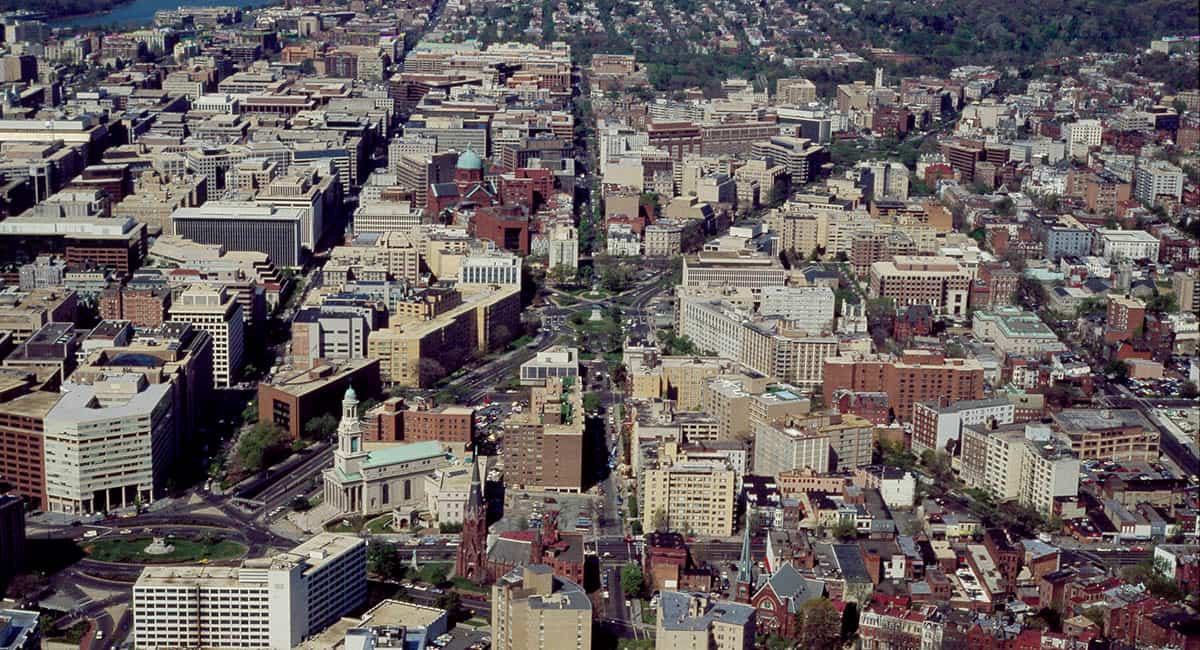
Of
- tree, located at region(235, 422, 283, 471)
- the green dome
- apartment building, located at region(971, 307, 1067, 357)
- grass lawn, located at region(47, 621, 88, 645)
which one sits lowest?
grass lawn, located at region(47, 621, 88, 645)

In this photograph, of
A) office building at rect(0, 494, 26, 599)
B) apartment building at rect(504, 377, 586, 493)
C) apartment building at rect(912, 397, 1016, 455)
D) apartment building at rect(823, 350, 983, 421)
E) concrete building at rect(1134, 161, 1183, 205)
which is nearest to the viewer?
office building at rect(0, 494, 26, 599)

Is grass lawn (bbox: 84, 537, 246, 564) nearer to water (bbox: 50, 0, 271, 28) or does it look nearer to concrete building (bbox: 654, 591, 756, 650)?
concrete building (bbox: 654, 591, 756, 650)

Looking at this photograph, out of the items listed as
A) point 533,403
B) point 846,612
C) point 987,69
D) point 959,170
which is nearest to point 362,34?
point 987,69

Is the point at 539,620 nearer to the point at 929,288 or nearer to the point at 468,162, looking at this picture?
the point at 929,288

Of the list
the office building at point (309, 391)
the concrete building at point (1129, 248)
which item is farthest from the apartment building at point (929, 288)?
the office building at point (309, 391)

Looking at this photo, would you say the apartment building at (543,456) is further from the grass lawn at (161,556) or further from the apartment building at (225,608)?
the apartment building at (225,608)

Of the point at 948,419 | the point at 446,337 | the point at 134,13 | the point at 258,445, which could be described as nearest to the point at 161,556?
the point at 258,445

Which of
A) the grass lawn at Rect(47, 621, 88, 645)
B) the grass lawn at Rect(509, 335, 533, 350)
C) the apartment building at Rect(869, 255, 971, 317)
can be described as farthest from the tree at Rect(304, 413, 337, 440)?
the apartment building at Rect(869, 255, 971, 317)
